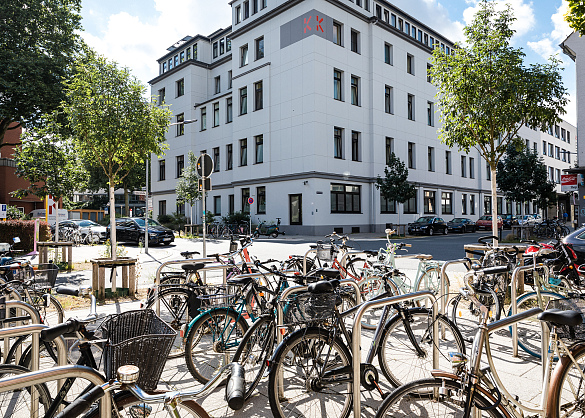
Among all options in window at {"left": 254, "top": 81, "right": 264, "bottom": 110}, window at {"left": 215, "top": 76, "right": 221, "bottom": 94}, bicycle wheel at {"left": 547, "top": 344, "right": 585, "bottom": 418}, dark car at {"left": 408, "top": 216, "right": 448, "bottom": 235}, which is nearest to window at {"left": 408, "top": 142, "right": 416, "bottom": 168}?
dark car at {"left": 408, "top": 216, "right": 448, "bottom": 235}

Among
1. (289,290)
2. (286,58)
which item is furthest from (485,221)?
(289,290)

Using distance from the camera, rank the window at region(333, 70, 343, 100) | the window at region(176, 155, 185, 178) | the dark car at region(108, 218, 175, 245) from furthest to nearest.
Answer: the window at region(176, 155, 185, 178), the window at region(333, 70, 343, 100), the dark car at region(108, 218, 175, 245)

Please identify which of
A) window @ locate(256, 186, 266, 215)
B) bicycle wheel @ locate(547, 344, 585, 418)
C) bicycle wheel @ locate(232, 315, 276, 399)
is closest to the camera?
bicycle wheel @ locate(547, 344, 585, 418)

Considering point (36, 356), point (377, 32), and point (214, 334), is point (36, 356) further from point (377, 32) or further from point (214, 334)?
point (377, 32)

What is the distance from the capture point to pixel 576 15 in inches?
259

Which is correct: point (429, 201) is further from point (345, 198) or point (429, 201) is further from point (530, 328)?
point (530, 328)

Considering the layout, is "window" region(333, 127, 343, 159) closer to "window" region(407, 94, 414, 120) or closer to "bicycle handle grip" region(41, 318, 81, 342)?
"window" region(407, 94, 414, 120)

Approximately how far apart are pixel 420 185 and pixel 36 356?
36962mm

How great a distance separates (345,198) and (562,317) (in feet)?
95.7

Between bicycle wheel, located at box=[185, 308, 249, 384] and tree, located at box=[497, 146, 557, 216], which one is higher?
tree, located at box=[497, 146, 557, 216]

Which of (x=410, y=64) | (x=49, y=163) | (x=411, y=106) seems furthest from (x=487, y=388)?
(x=410, y=64)

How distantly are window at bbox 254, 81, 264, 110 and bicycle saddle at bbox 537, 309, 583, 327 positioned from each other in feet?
105

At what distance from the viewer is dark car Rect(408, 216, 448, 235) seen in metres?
31.4

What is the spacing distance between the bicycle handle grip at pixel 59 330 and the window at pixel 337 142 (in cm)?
2871
